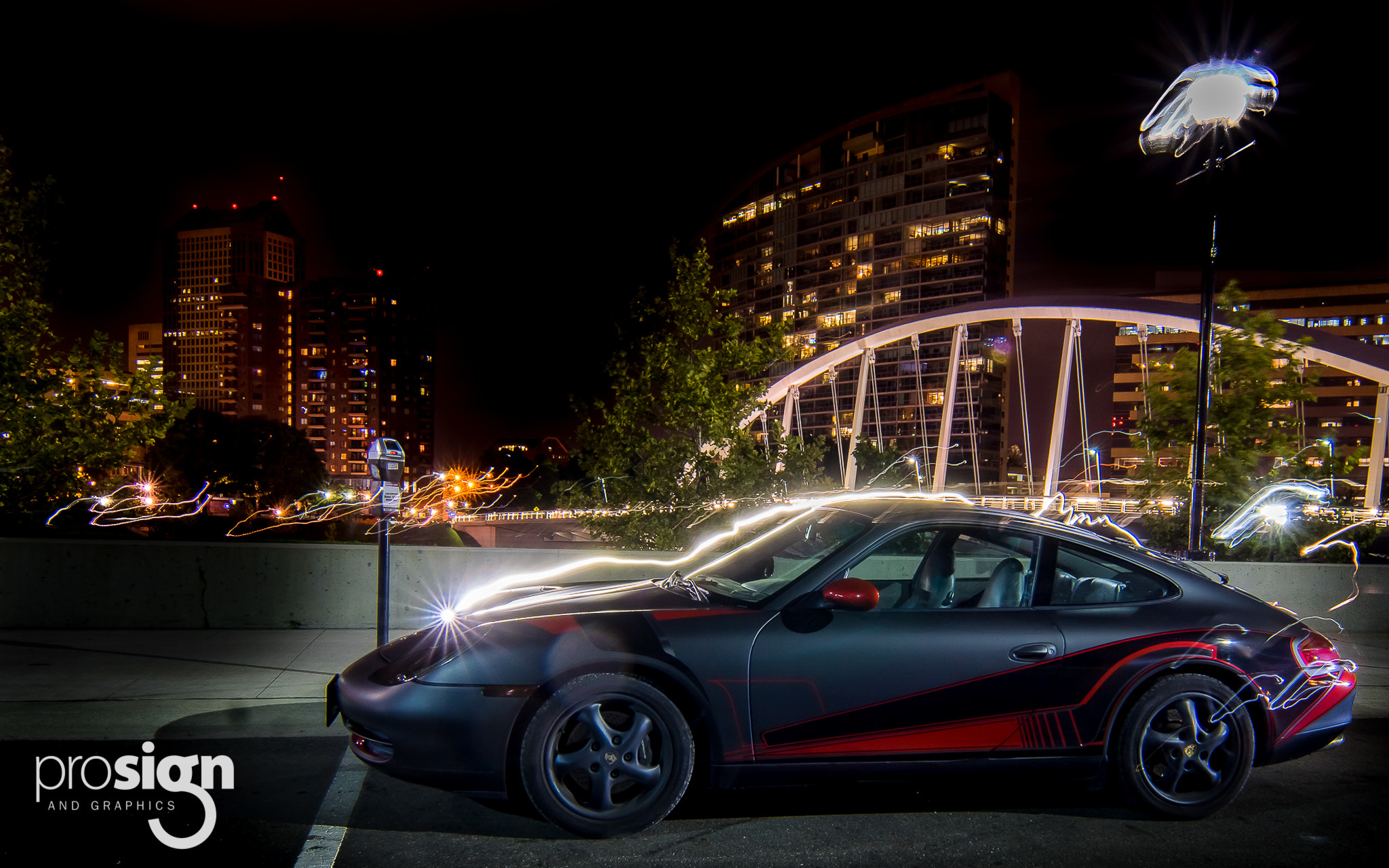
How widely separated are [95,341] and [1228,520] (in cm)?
1619

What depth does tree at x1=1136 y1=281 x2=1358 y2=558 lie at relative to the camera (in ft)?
40.3

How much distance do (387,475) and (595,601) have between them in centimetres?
254

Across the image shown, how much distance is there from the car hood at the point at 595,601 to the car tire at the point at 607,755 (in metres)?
0.42

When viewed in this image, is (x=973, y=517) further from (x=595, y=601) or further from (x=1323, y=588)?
(x=1323, y=588)

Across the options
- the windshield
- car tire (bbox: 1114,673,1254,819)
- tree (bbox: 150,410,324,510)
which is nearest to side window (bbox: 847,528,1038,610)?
→ the windshield

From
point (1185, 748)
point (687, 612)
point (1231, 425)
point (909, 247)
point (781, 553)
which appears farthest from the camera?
point (909, 247)

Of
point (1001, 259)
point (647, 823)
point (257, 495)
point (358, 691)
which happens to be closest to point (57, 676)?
point (358, 691)

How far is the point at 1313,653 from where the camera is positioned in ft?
13.0

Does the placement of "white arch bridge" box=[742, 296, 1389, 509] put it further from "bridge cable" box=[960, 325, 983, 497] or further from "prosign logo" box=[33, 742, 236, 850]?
"bridge cable" box=[960, 325, 983, 497]

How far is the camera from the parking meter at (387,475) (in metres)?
5.70

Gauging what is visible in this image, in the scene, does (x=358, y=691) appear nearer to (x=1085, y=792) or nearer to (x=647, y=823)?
(x=647, y=823)

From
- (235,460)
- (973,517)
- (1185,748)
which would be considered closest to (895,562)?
(973,517)

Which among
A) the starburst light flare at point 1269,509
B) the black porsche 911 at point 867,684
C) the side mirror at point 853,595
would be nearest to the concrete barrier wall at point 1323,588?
the starburst light flare at point 1269,509

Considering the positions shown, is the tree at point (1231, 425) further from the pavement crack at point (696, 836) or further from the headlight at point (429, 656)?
the headlight at point (429, 656)
